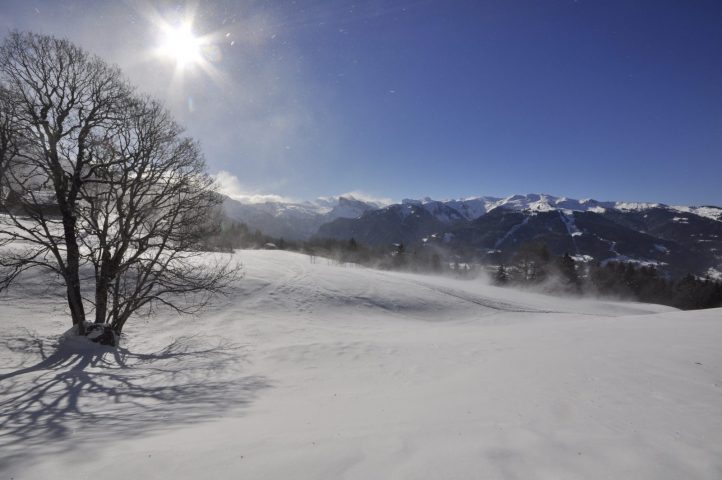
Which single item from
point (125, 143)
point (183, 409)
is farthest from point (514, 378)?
point (125, 143)

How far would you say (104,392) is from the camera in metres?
7.83

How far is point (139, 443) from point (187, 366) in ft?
25.7

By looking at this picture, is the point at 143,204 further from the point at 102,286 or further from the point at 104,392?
the point at 104,392

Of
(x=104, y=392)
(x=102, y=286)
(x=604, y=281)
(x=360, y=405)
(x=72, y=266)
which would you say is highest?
(x=72, y=266)

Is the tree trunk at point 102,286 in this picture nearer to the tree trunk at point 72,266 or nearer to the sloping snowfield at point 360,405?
the tree trunk at point 72,266

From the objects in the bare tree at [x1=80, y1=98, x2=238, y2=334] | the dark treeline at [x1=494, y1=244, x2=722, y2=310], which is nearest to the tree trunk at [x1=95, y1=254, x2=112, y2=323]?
the bare tree at [x1=80, y1=98, x2=238, y2=334]

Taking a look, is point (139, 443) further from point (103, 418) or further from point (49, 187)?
point (49, 187)

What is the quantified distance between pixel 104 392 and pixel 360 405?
6286 mm

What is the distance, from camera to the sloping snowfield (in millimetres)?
3570

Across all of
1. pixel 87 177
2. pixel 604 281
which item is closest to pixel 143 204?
pixel 87 177

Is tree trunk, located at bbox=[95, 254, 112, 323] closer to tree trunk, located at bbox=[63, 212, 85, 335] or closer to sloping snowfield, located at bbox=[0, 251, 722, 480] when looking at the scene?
tree trunk, located at bbox=[63, 212, 85, 335]

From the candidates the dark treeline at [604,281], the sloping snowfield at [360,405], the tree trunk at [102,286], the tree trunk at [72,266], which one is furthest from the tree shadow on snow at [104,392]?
the dark treeline at [604,281]

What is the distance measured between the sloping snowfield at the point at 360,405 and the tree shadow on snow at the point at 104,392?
5cm

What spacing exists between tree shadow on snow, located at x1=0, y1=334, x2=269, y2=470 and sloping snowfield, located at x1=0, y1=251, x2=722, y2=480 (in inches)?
2.1
